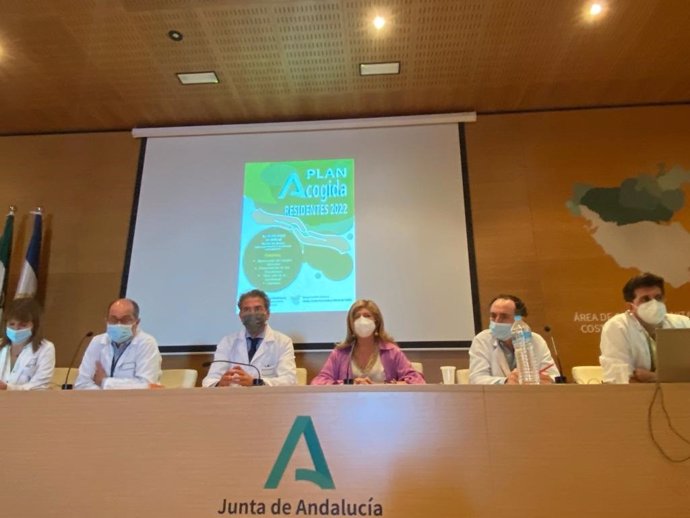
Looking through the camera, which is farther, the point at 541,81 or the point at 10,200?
the point at 10,200

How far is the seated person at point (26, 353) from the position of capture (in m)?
2.56

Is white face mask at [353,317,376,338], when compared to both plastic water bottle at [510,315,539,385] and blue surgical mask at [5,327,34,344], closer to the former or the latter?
plastic water bottle at [510,315,539,385]

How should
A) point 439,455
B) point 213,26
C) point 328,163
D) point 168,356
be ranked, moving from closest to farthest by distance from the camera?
point 439,455 < point 213,26 < point 168,356 < point 328,163

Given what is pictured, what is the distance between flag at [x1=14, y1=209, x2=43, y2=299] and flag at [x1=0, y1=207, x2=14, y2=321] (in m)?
0.10

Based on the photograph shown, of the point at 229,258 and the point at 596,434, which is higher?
the point at 229,258

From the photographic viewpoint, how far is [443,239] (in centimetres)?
374

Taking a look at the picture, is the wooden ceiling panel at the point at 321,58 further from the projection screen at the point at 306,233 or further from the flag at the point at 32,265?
the flag at the point at 32,265

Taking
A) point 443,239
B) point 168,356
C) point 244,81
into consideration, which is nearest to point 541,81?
point 443,239

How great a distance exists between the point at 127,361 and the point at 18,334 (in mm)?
568

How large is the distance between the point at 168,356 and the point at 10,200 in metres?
2.03

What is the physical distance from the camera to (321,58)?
136 inches

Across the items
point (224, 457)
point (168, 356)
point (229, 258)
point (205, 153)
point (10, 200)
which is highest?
point (205, 153)

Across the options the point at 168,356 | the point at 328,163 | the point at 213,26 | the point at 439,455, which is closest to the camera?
the point at 439,455

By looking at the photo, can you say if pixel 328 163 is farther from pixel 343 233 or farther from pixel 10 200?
pixel 10 200
